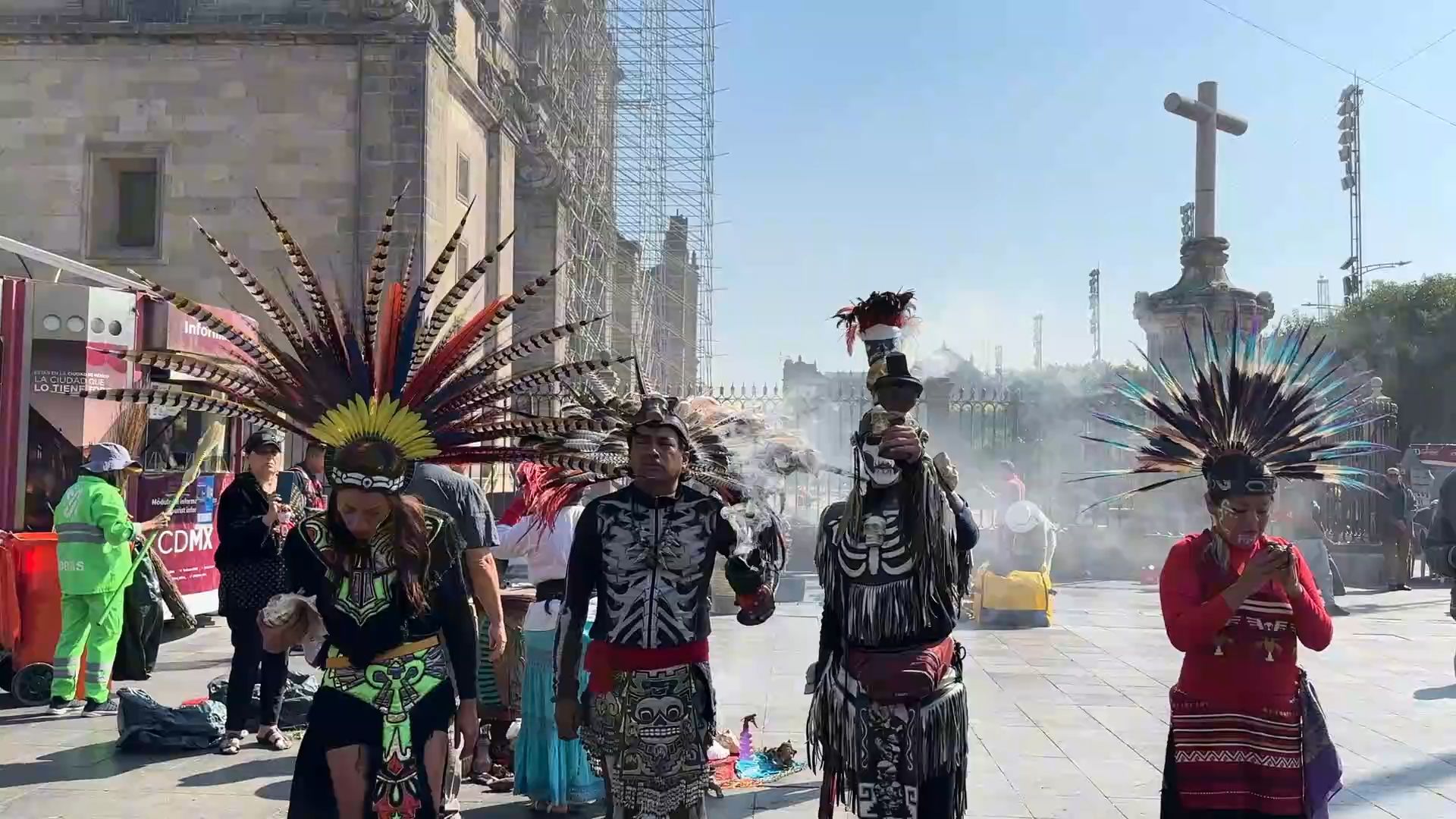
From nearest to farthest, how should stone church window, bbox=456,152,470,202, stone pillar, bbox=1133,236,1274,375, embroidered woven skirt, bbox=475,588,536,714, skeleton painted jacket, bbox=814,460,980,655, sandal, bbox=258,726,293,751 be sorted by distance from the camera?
1. skeleton painted jacket, bbox=814,460,980,655
2. embroidered woven skirt, bbox=475,588,536,714
3. sandal, bbox=258,726,293,751
4. stone pillar, bbox=1133,236,1274,375
5. stone church window, bbox=456,152,470,202

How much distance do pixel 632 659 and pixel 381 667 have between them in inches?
33.2

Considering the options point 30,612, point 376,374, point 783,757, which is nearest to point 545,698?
point 783,757

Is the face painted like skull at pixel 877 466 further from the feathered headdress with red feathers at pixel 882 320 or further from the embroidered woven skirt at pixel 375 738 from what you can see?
the embroidered woven skirt at pixel 375 738

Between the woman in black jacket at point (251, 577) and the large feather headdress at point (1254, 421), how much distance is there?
16.1 feet

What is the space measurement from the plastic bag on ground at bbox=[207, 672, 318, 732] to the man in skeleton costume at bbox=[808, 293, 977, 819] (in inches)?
177

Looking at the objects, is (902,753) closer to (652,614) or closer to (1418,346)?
(652,614)

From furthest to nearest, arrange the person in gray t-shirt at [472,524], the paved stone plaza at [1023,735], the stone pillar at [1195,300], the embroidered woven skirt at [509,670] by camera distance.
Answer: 1. the stone pillar at [1195,300]
2. the embroidered woven skirt at [509,670]
3. the paved stone plaza at [1023,735]
4. the person in gray t-shirt at [472,524]

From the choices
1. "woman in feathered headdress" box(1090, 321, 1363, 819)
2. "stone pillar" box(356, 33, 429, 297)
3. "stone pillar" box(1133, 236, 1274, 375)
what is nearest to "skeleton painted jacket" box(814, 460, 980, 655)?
"woman in feathered headdress" box(1090, 321, 1363, 819)

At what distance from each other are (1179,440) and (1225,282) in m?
14.4

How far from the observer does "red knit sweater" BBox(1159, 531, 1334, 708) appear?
13.5 ft

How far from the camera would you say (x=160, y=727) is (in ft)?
24.2

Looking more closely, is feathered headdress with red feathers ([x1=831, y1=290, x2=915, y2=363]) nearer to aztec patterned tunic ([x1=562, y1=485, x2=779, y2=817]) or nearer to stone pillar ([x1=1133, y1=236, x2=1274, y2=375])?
aztec patterned tunic ([x1=562, y1=485, x2=779, y2=817])

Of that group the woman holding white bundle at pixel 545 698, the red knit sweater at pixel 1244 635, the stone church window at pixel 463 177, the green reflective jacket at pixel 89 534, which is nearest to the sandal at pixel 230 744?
the green reflective jacket at pixel 89 534

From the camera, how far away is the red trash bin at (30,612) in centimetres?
841
